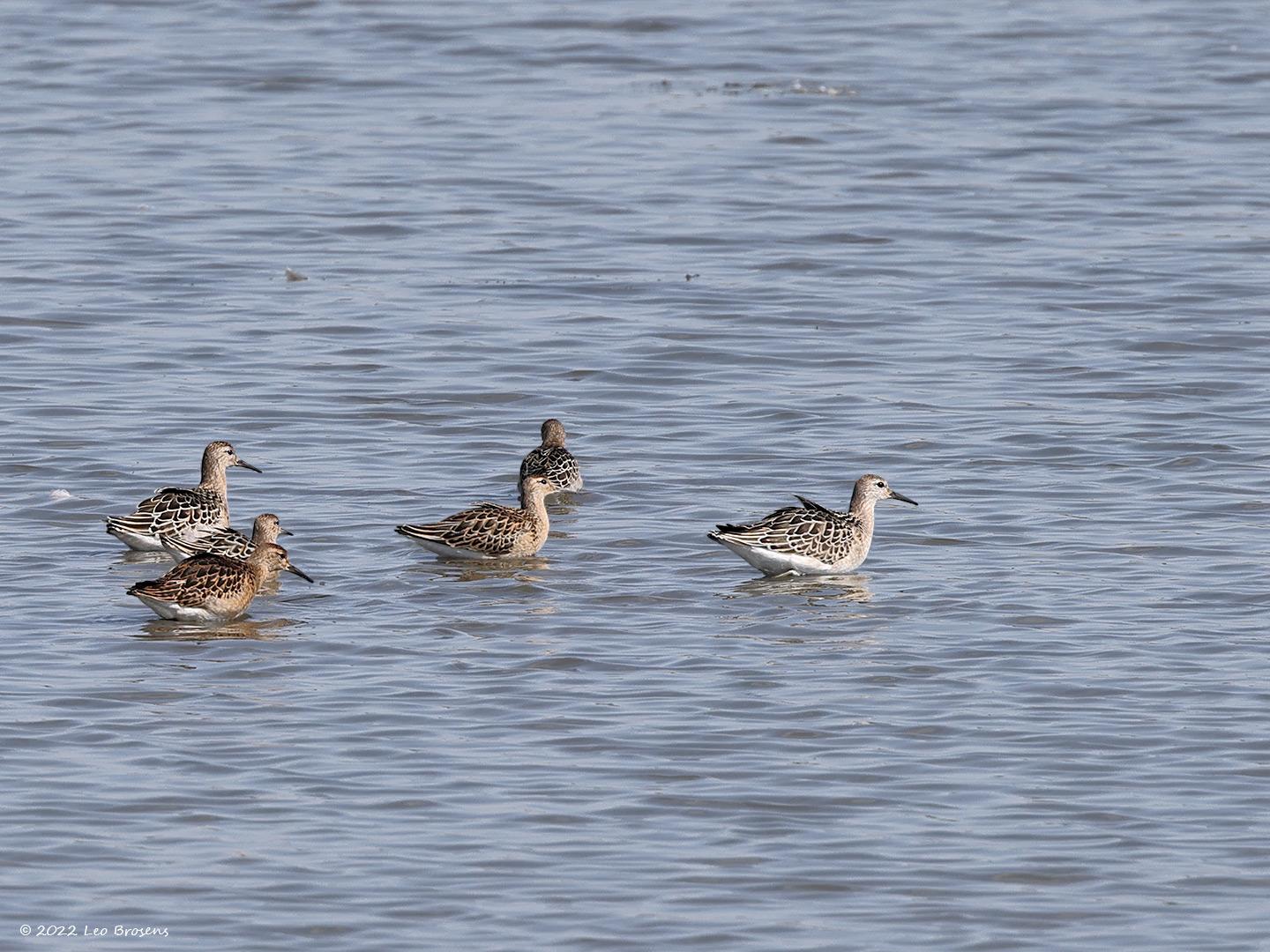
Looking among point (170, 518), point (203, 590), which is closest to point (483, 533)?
point (170, 518)

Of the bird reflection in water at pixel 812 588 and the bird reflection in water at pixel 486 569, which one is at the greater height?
the bird reflection in water at pixel 812 588

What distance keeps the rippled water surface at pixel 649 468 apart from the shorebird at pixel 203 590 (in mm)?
249

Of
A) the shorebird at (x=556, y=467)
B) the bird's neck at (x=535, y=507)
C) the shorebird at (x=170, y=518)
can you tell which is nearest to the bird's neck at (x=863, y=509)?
the bird's neck at (x=535, y=507)

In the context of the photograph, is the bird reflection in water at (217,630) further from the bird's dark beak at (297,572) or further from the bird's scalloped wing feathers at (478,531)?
the bird's scalloped wing feathers at (478,531)

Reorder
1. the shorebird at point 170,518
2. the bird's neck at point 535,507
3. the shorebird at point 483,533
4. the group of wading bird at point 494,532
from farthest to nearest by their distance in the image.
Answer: the bird's neck at point 535,507 → the shorebird at point 483,533 → the shorebird at point 170,518 → the group of wading bird at point 494,532

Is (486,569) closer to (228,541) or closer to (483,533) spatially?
(483,533)

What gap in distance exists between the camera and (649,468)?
1922 cm

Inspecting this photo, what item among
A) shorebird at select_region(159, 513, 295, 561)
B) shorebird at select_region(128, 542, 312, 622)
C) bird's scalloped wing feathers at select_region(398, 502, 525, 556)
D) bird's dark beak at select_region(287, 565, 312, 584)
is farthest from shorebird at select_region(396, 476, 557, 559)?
shorebird at select_region(128, 542, 312, 622)

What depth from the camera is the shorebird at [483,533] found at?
16.6m

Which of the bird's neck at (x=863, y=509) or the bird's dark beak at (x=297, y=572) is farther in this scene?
the bird's neck at (x=863, y=509)

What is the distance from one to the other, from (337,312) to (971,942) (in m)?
14.3

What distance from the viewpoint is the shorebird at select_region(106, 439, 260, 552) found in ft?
54.0

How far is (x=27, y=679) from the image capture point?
45.1ft

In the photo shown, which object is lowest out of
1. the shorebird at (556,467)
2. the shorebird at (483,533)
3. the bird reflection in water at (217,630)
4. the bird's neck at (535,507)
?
the bird reflection in water at (217,630)
